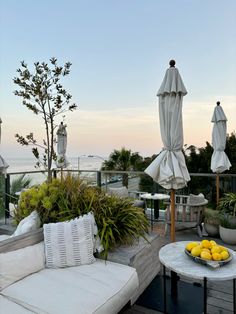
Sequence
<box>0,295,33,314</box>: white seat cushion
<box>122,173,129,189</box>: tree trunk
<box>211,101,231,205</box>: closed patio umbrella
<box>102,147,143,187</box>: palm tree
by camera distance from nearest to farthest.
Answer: <box>0,295,33,314</box>: white seat cushion, <box>211,101,231,205</box>: closed patio umbrella, <box>122,173,129,189</box>: tree trunk, <box>102,147,143,187</box>: palm tree

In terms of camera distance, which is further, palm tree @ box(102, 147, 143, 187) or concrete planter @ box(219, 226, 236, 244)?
palm tree @ box(102, 147, 143, 187)

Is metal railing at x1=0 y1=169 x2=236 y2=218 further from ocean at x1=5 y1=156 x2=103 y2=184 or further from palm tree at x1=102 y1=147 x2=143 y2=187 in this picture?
palm tree at x1=102 y1=147 x2=143 y2=187

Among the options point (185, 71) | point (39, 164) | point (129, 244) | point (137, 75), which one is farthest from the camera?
point (137, 75)

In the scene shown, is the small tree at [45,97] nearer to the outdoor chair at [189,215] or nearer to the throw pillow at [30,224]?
the throw pillow at [30,224]

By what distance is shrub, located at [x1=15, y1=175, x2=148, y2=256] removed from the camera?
257cm

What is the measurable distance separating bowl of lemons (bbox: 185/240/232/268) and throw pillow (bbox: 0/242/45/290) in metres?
1.38

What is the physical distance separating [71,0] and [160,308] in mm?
6094

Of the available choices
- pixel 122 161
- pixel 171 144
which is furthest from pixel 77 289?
pixel 122 161

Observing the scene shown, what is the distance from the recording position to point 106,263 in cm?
233

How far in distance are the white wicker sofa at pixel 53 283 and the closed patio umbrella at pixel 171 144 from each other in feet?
4.60

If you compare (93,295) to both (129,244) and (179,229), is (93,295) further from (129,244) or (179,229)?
(179,229)

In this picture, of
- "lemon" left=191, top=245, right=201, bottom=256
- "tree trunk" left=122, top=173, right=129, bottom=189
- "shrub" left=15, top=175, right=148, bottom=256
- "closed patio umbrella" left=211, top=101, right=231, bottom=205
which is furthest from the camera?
"tree trunk" left=122, top=173, right=129, bottom=189

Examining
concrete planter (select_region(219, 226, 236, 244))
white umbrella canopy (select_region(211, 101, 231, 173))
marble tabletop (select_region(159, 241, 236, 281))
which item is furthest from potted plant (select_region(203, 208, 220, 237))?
marble tabletop (select_region(159, 241, 236, 281))

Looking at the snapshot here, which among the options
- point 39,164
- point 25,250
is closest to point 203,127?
point 39,164
